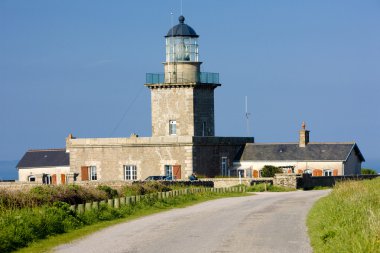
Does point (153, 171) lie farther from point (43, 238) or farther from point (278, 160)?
point (43, 238)

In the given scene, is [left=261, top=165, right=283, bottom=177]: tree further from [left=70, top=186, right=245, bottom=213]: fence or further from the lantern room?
[left=70, top=186, right=245, bottom=213]: fence

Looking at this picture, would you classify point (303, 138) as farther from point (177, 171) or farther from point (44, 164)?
point (44, 164)

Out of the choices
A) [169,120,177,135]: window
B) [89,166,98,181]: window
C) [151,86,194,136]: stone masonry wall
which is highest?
[151,86,194,136]: stone masonry wall

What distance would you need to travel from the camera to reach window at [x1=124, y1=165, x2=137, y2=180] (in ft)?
192

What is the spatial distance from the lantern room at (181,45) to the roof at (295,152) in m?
7.17

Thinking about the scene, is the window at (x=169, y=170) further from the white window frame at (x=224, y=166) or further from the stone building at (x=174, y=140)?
the white window frame at (x=224, y=166)

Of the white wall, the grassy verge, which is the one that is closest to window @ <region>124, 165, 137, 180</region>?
the white wall

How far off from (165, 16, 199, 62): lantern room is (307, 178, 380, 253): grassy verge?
34.2 metres

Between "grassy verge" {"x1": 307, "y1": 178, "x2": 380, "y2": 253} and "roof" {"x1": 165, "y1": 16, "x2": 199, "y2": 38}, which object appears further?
"roof" {"x1": 165, "y1": 16, "x2": 199, "y2": 38}

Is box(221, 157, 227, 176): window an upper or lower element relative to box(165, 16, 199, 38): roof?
lower

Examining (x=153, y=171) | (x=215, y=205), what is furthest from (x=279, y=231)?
(x=153, y=171)

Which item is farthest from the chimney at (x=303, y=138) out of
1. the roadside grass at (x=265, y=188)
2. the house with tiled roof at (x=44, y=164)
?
the house with tiled roof at (x=44, y=164)

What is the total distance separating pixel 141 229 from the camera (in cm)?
2169

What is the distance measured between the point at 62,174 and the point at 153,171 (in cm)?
1052
